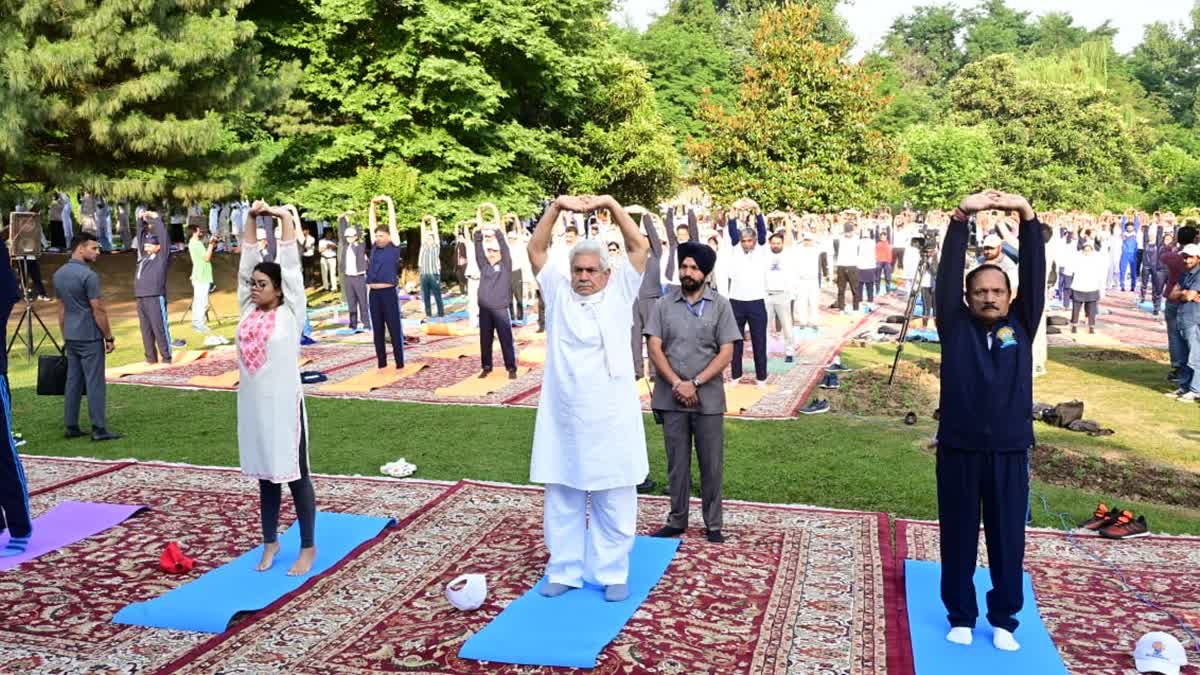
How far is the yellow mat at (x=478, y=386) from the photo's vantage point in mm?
12510

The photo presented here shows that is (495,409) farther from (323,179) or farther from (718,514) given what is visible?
(323,179)

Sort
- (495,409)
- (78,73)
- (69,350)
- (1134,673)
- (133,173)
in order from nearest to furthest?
1. (1134,673)
2. (69,350)
3. (495,409)
4. (78,73)
5. (133,173)

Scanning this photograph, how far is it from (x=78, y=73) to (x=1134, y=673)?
20.1m

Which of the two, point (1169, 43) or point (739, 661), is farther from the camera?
point (1169, 43)

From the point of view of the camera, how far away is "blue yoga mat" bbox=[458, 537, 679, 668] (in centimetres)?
500

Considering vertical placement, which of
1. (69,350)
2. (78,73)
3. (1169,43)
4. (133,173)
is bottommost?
(69,350)

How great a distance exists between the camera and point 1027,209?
487 cm

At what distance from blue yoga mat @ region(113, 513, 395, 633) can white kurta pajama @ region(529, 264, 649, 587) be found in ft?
Result: 5.23

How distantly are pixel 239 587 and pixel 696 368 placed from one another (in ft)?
10.2

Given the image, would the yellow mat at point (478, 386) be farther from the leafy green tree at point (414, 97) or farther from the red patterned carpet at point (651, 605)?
the leafy green tree at point (414, 97)

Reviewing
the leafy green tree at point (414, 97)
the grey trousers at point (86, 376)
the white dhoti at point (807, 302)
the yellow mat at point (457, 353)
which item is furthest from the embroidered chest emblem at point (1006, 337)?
the leafy green tree at point (414, 97)

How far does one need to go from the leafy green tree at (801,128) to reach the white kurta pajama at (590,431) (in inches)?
972

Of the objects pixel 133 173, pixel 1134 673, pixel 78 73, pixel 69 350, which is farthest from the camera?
pixel 133 173

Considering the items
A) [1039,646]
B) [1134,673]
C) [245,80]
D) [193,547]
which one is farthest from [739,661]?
[245,80]
